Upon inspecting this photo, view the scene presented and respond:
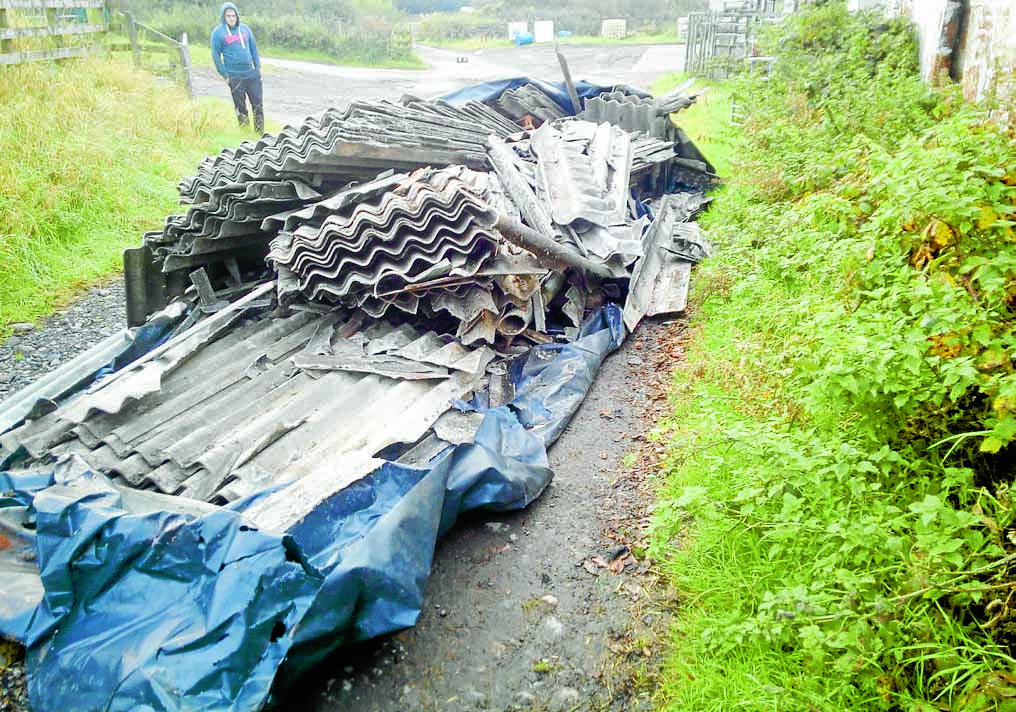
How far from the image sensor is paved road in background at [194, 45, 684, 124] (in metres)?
16.5

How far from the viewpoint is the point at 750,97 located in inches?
357

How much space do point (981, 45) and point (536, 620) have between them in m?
6.13

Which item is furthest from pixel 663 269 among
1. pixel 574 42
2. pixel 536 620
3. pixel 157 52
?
pixel 574 42

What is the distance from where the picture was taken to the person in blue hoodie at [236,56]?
11133mm

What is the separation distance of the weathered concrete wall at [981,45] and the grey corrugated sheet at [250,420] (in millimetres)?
4322

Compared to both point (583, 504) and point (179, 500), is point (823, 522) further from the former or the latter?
A: point (179, 500)

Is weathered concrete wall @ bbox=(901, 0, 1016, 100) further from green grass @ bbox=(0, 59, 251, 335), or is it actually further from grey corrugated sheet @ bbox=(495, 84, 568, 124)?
green grass @ bbox=(0, 59, 251, 335)

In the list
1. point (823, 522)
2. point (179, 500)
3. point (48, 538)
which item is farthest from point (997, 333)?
point (48, 538)

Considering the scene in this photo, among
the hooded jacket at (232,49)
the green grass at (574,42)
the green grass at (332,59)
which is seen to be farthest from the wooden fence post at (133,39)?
the green grass at (574,42)

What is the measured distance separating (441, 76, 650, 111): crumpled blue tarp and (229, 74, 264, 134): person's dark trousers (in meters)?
4.36

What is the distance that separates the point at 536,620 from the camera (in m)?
3.18

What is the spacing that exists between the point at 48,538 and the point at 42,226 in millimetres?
6047

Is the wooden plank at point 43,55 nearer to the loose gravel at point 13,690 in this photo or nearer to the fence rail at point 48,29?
the fence rail at point 48,29

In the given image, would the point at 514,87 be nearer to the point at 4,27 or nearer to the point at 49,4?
the point at 4,27
